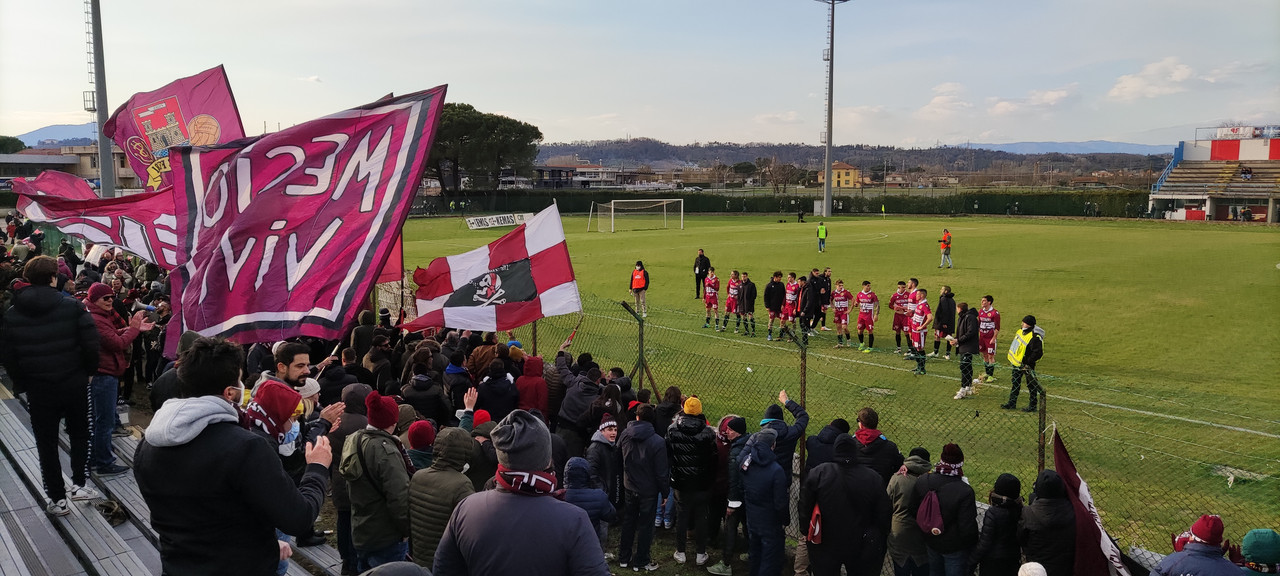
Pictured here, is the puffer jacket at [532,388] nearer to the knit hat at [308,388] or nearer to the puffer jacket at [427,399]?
the puffer jacket at [427,399]

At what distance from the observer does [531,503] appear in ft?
9.98

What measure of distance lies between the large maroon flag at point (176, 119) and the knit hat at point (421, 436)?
9.32 m

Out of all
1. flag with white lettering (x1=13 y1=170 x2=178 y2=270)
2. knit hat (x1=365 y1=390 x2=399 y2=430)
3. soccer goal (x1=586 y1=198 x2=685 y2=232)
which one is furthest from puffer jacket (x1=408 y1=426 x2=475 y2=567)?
soccer goal (x1=586 y1=198 x2=685 y2=232)

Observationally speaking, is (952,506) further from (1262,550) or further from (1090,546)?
(1262,550)

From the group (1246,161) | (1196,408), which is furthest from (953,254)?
(1246,161)

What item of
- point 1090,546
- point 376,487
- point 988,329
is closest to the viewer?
point 376,487

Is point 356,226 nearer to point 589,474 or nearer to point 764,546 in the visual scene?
point 589,474

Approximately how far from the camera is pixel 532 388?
27.6 ft

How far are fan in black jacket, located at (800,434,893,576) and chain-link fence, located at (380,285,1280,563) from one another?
1868mm

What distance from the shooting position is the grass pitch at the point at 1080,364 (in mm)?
9414

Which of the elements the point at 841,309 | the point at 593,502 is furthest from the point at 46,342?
the point at 841,309

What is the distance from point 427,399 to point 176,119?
9525 millimetres

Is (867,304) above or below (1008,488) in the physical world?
below

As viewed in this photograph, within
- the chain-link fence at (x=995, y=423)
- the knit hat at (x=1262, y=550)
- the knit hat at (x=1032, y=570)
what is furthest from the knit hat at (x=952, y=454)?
the knit hat at (x=1262, y=550)
